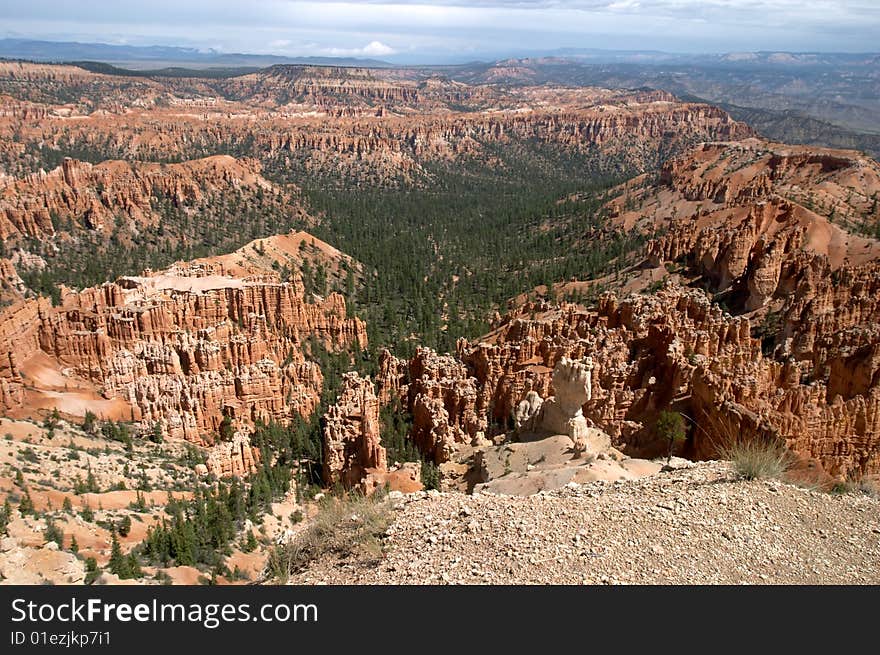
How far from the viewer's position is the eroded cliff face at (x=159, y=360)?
122ft

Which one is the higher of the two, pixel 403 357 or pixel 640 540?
pixel 640 540

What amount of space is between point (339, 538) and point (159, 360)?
2973 cm

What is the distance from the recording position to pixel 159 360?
3969cm

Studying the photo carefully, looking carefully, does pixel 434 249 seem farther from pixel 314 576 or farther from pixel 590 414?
pixel 314 576

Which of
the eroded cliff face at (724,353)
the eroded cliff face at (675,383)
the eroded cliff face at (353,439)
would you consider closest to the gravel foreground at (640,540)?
the eroded cliff face at (724,353)

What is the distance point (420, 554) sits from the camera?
1318 centimetres

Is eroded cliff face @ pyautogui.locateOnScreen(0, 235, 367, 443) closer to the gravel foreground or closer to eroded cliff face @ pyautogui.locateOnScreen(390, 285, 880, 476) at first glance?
eroded cliff face @ pyautogui.locateOnScreen(390, 285, 880, 476)

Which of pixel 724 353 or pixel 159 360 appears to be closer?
pixel 724 353

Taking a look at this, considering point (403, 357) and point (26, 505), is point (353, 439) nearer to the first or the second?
point (26, 505)

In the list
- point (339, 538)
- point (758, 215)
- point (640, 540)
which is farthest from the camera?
point (758, 215)

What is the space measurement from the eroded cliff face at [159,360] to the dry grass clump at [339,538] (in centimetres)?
2474

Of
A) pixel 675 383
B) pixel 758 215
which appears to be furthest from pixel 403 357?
pixel 758 215

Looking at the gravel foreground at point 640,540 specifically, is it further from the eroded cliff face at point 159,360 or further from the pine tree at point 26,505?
the eroded cliff face at point 159,360

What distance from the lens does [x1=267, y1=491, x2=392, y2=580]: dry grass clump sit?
1405 cm
